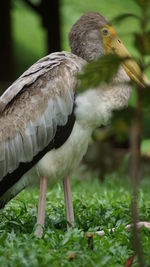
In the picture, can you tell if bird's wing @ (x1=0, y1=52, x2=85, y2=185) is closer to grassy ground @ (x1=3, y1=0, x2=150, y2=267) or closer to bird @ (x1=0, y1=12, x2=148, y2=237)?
bird @ (x1=0, y1=12, x2=148, y2=237)

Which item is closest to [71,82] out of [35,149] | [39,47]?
[35,149]

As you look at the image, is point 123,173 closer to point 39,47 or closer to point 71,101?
point 71,101

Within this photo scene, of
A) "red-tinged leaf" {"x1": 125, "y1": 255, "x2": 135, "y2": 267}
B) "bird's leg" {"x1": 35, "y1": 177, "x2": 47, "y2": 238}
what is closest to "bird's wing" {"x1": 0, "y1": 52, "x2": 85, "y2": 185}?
"bird's leg" {"x1": 35, "y1": 177, "x2": 47, "y2": 238}

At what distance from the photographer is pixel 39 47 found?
20.8m

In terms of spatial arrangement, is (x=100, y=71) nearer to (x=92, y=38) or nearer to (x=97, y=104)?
(x=97, y=104)

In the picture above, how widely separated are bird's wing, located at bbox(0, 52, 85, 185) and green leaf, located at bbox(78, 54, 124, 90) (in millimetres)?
1635

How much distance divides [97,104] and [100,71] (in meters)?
1.66

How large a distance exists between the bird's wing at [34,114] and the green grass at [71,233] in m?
0.54

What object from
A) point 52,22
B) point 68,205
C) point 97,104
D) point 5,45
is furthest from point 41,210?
point 5,45

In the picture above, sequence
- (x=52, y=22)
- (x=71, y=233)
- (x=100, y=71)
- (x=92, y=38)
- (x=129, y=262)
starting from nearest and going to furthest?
1. (x=100, y=71)
2. (x=129, y=262)
3. (x=71, y=233)
4. (x=92, y=38)
5. (x=52, y=22)

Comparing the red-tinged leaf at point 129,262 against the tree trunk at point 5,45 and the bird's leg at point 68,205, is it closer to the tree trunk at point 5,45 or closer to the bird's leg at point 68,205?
the bird's leg at point 68,205

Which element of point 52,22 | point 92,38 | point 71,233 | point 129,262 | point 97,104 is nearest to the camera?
point 129,262

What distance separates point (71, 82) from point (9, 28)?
901 cm

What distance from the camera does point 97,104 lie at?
17.3 feet
